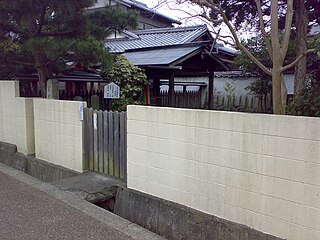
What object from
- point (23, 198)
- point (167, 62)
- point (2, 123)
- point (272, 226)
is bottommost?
point (23, 198)

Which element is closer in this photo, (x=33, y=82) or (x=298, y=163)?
(x=298, y=163)

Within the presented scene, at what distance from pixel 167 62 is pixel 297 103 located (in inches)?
247

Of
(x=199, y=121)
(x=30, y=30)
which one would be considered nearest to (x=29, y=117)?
(x=30, y=30)

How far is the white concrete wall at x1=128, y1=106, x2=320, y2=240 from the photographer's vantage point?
3.08 m

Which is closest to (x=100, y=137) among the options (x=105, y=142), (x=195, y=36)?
(x=105, y=142)

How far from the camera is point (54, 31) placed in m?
7.77

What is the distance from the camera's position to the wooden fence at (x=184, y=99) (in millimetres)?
13641

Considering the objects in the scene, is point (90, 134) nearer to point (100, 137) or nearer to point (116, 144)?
point (100, 137)

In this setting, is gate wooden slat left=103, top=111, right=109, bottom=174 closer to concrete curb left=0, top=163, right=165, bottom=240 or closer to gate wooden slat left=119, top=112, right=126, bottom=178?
gate wooden slat left=119, top=112, right=126, bottom=178

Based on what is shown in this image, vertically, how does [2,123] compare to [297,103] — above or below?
below

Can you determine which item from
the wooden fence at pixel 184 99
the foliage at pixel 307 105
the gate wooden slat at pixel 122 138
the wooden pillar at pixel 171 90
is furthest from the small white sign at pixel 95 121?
the wooden fence at pixel 184 99

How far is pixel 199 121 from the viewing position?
13.0 feet

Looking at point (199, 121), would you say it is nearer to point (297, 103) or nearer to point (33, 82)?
point (297, 103)

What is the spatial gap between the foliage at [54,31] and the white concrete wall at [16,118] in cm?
77
